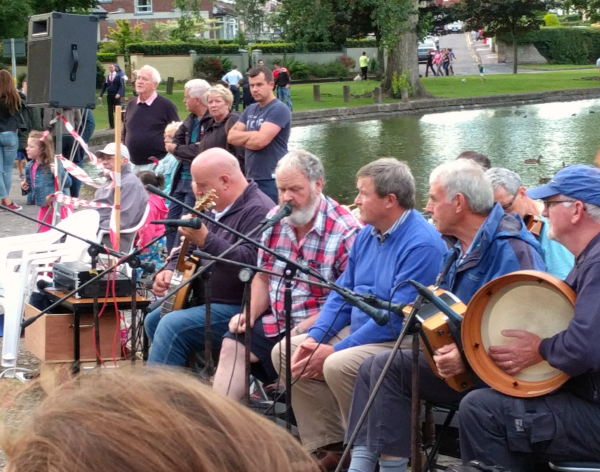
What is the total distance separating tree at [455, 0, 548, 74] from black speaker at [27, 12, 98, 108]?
42307mm

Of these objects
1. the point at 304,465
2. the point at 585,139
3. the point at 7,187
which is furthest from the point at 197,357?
the point at 585,139

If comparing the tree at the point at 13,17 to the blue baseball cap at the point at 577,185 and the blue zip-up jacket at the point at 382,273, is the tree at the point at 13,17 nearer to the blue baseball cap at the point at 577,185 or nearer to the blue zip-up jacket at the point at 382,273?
the blue zip-up jacket at the point at 382,273

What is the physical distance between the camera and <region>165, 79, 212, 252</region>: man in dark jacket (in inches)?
338

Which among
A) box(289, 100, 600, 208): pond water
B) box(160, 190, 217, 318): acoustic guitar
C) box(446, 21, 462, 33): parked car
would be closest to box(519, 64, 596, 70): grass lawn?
box(446, 21, 462, 33): parked car

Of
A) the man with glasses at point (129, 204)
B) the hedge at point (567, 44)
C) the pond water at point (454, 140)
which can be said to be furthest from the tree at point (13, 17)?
the hedge at point (567, 44)

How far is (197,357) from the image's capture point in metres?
5.62

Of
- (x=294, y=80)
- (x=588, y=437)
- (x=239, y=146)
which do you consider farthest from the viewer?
(x=294, y=80)

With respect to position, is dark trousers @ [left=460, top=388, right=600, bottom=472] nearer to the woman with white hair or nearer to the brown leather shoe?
the brown leather shoe

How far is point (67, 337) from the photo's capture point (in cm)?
618

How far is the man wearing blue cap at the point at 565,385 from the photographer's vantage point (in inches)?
134

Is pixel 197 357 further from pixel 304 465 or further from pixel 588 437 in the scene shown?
pixel 304 465

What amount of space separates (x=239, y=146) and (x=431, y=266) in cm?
399

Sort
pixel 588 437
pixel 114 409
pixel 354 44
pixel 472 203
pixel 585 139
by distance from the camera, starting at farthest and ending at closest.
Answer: pixel 354 44
pixel 585 139
pixel 472 203
pixel 588 437
pixel 114 409

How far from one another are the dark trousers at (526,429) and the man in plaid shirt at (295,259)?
65.2 inches
